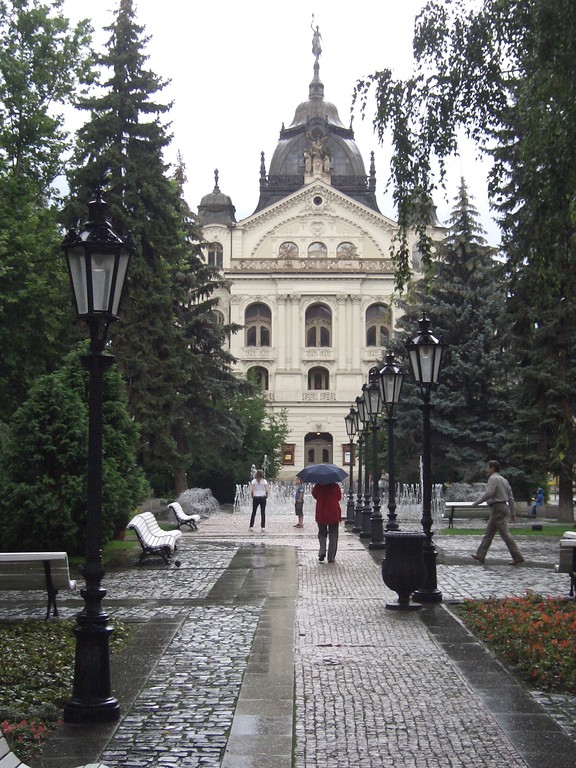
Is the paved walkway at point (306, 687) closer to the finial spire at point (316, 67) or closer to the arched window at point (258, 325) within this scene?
the arched window at point (258, 325)

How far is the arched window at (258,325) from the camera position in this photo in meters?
74.3

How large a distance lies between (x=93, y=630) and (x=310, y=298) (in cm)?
6737

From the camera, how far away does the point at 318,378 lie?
75.0 meters

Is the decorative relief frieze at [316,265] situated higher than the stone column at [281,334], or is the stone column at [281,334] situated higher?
the decorative relief frieze at [316,265]

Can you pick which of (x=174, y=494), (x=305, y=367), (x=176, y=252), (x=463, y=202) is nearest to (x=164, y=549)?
(x=176, y=252)

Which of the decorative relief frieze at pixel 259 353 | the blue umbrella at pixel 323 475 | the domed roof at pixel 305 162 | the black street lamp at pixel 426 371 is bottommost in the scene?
the blue umbrella at pixel 323 475

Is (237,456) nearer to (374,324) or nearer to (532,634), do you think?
(374,324)

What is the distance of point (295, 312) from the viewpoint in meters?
74.0

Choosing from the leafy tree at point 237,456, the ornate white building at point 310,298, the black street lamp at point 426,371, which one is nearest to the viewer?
the black street lamp at point 426,371

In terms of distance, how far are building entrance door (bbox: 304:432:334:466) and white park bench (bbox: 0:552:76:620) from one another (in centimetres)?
6154

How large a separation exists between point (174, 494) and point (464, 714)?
36.4 m

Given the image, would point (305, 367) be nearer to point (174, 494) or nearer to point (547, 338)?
point (174, 494)

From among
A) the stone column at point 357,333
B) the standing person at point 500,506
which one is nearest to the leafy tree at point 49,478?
the standing person at point 500,506

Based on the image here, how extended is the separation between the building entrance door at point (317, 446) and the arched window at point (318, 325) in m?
6.53
